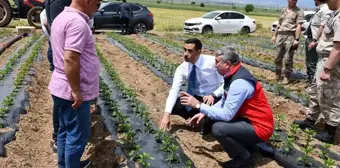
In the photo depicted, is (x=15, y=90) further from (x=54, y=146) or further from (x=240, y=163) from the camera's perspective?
(x=240, y=163)

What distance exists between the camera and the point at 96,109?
491cm

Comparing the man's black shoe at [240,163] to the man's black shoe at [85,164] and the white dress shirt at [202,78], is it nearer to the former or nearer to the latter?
the white dress shirt at [202,78]

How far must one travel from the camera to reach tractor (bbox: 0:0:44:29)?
48.4 ft

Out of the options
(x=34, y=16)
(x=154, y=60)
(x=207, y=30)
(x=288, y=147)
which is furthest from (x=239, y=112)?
(x=207, y=30)

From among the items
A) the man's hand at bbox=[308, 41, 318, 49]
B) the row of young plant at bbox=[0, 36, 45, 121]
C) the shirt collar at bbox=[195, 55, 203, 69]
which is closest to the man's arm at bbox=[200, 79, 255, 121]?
the shirt collar at bbox=[195, 55, 203, 69]

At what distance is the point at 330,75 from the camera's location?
3877mm

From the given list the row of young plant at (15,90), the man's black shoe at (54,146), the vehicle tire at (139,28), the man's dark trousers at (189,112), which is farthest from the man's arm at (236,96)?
the vehicle tire at (139,28)

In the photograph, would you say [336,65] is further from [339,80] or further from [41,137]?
[41,137]

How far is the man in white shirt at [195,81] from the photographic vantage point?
3980 millimetres

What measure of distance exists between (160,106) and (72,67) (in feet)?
9.88

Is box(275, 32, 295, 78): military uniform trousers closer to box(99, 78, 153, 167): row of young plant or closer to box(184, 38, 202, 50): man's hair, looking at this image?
box(184, 38, 202, 50): man's hair

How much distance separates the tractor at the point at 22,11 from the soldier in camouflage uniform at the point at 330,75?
1317 cm

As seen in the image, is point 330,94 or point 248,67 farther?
point 248,67

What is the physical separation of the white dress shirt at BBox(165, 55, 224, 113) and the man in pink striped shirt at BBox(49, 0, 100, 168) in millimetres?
1310
